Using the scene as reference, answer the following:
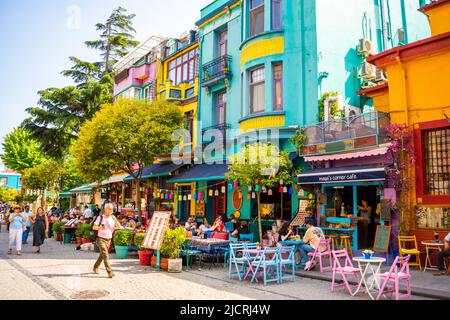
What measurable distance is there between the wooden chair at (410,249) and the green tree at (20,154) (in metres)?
47.0

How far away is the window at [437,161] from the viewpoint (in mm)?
11141

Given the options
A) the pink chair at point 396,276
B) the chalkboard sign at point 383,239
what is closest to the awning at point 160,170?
the chalkboard sign at point 383,239

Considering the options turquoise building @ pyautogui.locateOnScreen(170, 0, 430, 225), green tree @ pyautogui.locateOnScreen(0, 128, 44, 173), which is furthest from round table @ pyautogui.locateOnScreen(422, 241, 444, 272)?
green tree @ pyautogui.locateOnScreen(0, 128, 44, 173)

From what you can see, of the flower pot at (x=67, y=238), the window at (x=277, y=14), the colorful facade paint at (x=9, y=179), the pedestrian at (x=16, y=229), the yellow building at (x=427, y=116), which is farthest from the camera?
the colorful facade paint at (x=9, y=179)

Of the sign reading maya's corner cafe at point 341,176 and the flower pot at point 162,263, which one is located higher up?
the sign reading maya's corner cafe at point 341,176

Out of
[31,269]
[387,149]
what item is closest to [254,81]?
[387,149]

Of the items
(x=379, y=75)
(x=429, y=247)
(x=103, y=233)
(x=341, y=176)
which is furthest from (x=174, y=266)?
(x=379, y=75)

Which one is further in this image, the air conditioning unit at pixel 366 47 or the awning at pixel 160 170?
the awning at pixel 160 170

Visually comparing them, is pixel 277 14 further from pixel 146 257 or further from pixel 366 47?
pixel 146 257

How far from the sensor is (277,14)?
55.0ft

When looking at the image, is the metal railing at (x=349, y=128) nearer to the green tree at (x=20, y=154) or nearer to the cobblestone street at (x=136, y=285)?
the cobblestone street at (x=136, y=285)

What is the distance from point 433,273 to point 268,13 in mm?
12010

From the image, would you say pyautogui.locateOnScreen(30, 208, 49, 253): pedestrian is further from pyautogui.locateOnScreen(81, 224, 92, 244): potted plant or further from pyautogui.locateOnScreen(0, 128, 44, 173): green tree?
pyautogui.locateOnScreen(0, 128, 44, 173): green tree

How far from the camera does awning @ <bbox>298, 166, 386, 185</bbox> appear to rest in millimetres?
11359
